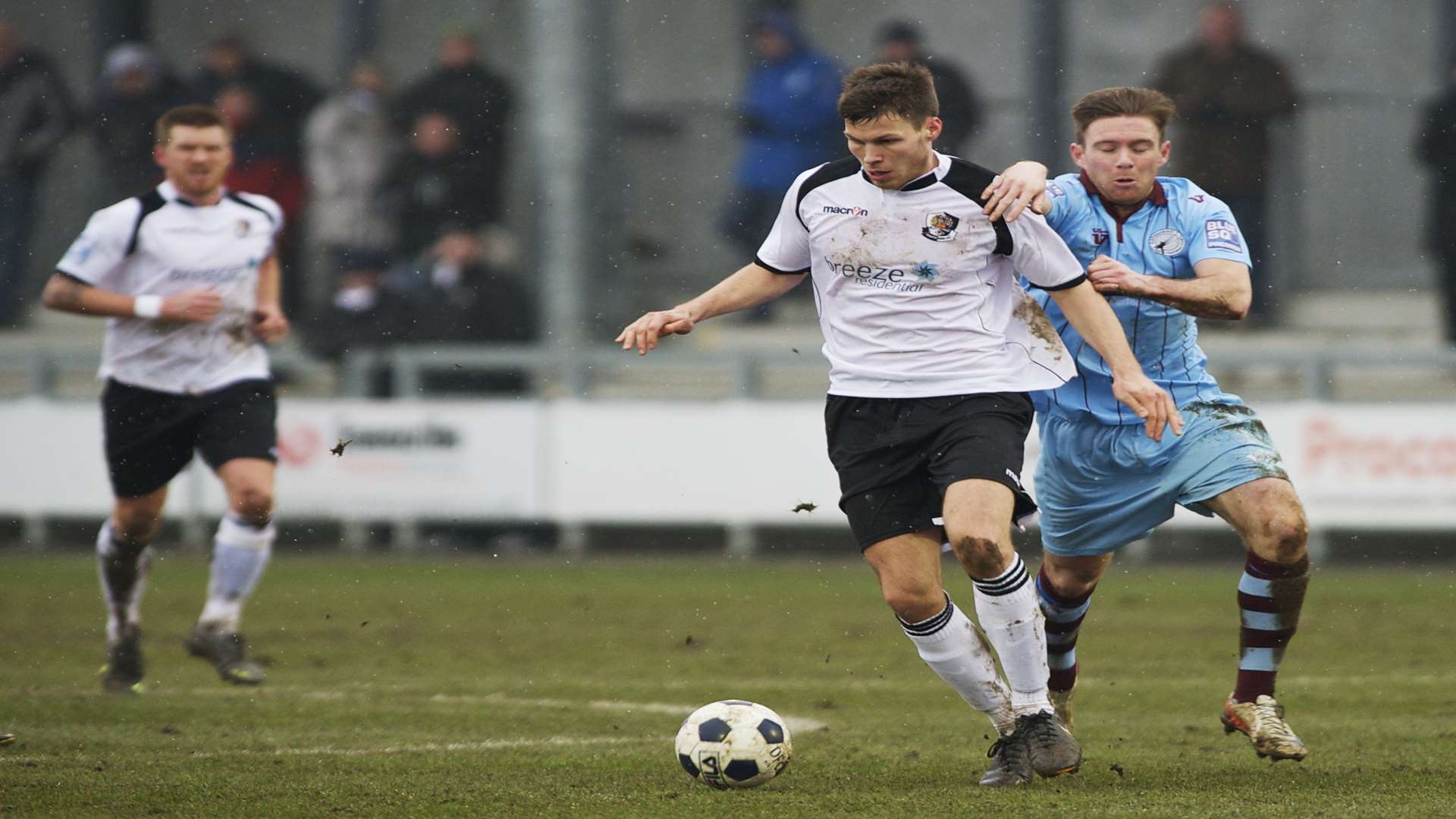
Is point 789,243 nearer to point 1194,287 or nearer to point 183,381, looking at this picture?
point 1194,287

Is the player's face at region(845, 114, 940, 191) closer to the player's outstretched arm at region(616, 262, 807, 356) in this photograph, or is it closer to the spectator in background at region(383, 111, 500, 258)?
the player's outstretched arm at region(616, 262, 807, 356)

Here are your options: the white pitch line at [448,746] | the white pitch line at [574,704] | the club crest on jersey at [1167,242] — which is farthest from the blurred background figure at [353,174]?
the club crest on jersey at [1167,242]

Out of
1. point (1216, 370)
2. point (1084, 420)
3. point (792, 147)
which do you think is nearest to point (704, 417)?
point (792, 147)

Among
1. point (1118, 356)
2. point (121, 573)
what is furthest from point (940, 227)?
point (121, 573)

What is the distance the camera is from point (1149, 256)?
19.3 feet

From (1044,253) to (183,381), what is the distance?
3885 millimetres

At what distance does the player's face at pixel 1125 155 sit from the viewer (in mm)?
5879

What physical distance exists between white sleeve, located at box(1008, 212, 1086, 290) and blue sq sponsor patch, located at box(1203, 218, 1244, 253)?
0.51 meters

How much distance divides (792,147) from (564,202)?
79.3 inches

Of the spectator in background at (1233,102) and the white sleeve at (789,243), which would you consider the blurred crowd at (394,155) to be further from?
the white sleeve at (789,243)

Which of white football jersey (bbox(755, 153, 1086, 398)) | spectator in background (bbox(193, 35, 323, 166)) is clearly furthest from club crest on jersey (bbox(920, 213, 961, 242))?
spectator in background (bbox(193, 35, 323, 166))

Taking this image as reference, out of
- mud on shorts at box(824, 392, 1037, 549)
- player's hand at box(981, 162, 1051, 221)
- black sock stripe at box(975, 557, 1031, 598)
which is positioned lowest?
black sock stripe at box(975, 557, 1031, 598)

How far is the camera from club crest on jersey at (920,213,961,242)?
556cm

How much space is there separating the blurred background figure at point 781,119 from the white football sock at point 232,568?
5.65 m
